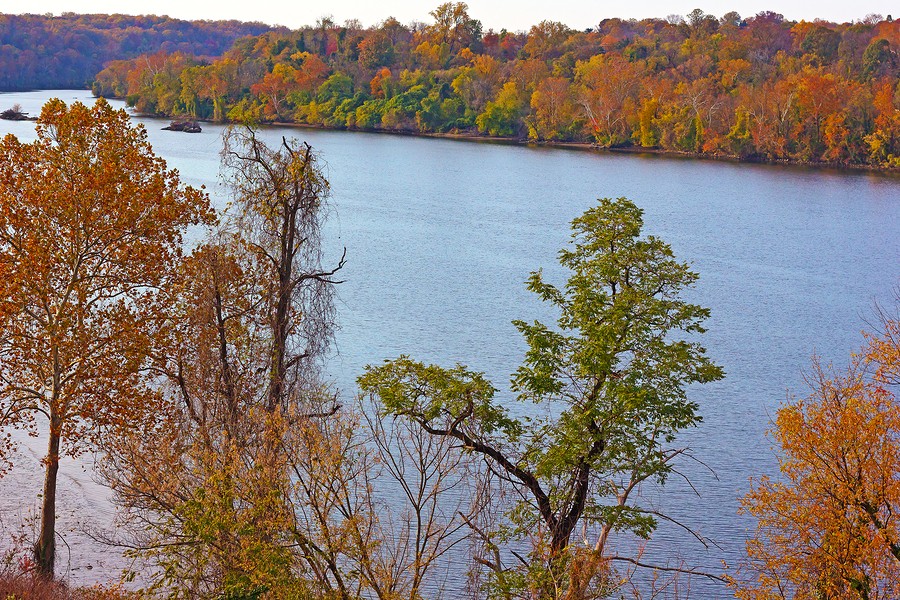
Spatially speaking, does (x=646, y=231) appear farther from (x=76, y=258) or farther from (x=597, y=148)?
(x=597, y=148)

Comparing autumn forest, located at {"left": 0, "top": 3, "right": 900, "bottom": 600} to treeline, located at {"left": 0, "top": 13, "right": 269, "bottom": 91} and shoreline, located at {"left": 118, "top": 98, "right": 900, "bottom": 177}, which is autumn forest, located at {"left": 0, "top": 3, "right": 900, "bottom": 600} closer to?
shoreline, located at {"left": 118, "top": 98, "right": 900, "bottom": 177}

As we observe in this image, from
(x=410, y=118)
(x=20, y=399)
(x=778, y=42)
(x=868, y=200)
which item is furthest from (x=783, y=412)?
(x=778, y=42)

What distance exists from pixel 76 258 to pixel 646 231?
3431cm

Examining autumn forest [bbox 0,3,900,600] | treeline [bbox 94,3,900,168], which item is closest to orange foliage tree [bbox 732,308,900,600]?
autumn forest [bbox 0,3,900,600]

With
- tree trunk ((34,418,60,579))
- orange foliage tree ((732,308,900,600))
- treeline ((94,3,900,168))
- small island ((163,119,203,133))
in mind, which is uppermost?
treeline ((94,3,900,168))

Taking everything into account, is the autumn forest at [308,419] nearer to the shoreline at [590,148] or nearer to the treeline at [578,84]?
the treeline at [578,84]

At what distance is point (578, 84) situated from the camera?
10362cm

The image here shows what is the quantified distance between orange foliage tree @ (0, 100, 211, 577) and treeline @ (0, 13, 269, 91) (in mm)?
138329

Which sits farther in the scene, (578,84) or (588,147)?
(578,84)

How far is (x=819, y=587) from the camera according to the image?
48.5 feet

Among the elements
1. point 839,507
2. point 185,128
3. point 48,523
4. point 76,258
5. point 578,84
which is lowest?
point 48,523

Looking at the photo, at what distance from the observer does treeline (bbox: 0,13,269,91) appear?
5655 inches

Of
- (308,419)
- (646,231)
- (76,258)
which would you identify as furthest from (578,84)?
(308,419)

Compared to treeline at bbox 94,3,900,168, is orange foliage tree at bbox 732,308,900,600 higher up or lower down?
lower down
